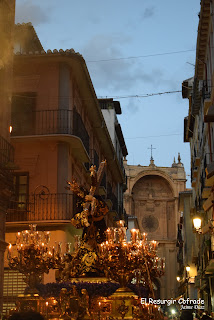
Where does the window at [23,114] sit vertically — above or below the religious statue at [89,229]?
above

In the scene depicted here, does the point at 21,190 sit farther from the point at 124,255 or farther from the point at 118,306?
the point at 118,306

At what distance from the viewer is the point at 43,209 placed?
18.5 meters

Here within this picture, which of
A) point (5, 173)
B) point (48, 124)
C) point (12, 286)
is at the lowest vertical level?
point (12, 286)

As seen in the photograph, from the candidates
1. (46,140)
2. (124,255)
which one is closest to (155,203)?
(46,140)

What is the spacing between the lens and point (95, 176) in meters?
11.8

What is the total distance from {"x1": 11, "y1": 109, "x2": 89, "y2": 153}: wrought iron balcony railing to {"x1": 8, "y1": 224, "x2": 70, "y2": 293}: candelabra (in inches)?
350

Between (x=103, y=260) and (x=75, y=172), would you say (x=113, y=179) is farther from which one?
(x=103, y=260)

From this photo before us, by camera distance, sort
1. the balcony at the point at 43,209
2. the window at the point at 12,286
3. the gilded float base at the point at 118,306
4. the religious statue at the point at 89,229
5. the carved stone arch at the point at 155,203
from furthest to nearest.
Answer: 1. the carved stone arch at the point at 155,203
2. the balcony at the point at 43,209
3. the window at the point at 12,286
4. the religious statue at the point at 89,229
5. the gilded float base at the point at 118,306

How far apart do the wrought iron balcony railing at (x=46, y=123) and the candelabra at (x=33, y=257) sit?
888cm

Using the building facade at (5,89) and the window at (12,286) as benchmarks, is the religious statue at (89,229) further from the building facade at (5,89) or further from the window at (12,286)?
the window at (12,286)

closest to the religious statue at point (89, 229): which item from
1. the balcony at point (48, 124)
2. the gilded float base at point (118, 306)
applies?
the gilded float base at point (118, 306)

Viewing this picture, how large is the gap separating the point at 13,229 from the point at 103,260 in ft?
27.6

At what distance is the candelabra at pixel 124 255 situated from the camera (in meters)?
9.84

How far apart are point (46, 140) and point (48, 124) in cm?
62
